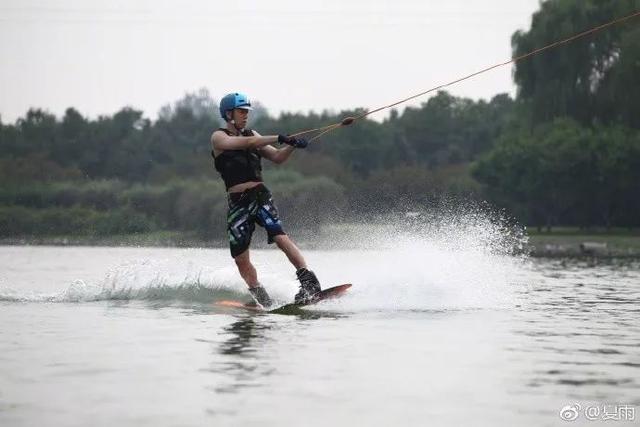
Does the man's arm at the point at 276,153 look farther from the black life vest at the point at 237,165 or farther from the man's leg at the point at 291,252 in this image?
the man's leg at the point at 291,252

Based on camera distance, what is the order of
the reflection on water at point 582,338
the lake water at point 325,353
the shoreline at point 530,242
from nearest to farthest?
the lake water at point 325,353 < the reflection on water at point 582,338 < the shoreline at point 530,242

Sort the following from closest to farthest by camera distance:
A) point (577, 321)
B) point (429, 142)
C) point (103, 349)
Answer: point (103, 349), point (577, 321), point (429, 142)

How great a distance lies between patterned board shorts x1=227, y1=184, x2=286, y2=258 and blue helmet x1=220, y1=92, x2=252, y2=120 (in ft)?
2.44

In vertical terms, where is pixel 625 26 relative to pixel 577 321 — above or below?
above

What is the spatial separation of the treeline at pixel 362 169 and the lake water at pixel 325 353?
67.9 feet

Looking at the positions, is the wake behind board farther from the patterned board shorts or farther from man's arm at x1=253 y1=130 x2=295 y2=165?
man's arm at x1=253 y1=130 x2=295 y2=165

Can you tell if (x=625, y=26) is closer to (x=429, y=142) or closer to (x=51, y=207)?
(x=51, y=207)

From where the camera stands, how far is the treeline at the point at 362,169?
34.2 metres

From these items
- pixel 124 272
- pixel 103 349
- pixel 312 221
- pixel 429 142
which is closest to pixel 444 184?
pixel 312 221

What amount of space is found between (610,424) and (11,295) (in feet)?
28.0

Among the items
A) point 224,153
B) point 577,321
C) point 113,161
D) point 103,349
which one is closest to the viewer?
point 103,349

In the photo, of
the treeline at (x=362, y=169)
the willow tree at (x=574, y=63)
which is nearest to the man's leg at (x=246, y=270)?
the treeline at (x=362, y=169)

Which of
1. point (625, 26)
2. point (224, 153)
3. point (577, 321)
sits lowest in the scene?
point (577, 321)

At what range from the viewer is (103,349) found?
Answer: 26.2ft
